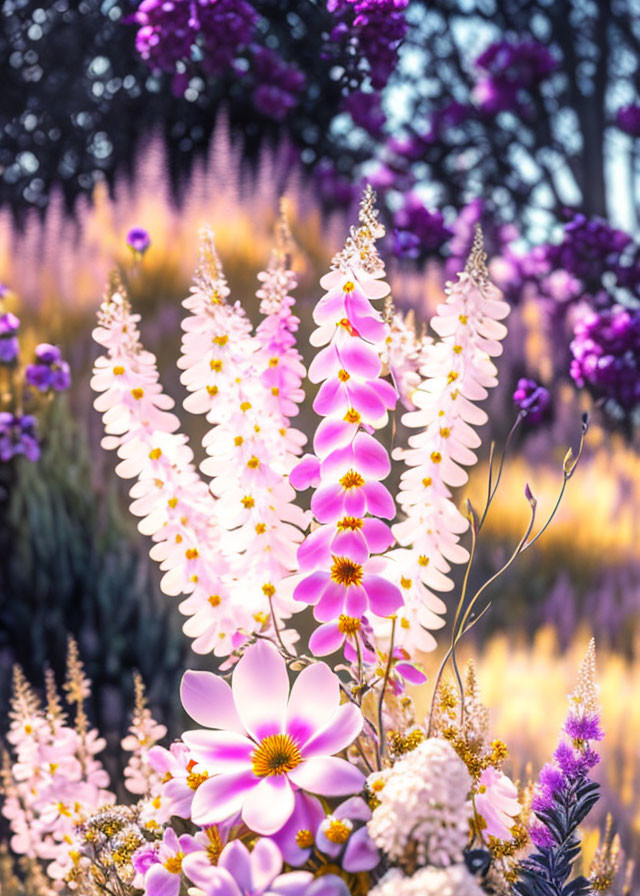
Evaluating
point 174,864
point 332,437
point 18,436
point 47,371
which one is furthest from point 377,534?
point 18,436

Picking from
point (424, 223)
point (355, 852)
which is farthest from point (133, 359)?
point (424, 223)

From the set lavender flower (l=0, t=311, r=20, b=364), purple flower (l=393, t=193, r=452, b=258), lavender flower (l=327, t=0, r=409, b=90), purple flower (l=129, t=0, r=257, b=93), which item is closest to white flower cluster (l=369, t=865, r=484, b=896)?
lavender flower (l=327, t=0, r=409, b=90)

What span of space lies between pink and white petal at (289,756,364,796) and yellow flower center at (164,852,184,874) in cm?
19

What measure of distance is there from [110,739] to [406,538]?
1.75m

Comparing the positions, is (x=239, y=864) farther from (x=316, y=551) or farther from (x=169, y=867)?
(x=316, y=551)

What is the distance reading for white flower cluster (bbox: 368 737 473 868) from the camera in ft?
3.12

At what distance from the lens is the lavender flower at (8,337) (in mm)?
2838

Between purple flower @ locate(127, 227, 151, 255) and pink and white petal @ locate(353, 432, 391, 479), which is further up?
purple flower @ locate(127, 227, 151, 255)

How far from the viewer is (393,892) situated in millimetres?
913

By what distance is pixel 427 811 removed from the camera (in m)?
0.95

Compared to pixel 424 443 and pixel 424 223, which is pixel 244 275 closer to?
pixel 424 223

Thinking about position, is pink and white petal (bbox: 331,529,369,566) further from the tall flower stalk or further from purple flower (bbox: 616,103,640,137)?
purple flower (bbox: 616,103,640,137)

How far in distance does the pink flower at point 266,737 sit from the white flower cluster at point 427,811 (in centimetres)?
11

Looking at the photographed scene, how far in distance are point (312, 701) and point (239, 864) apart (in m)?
0.21
